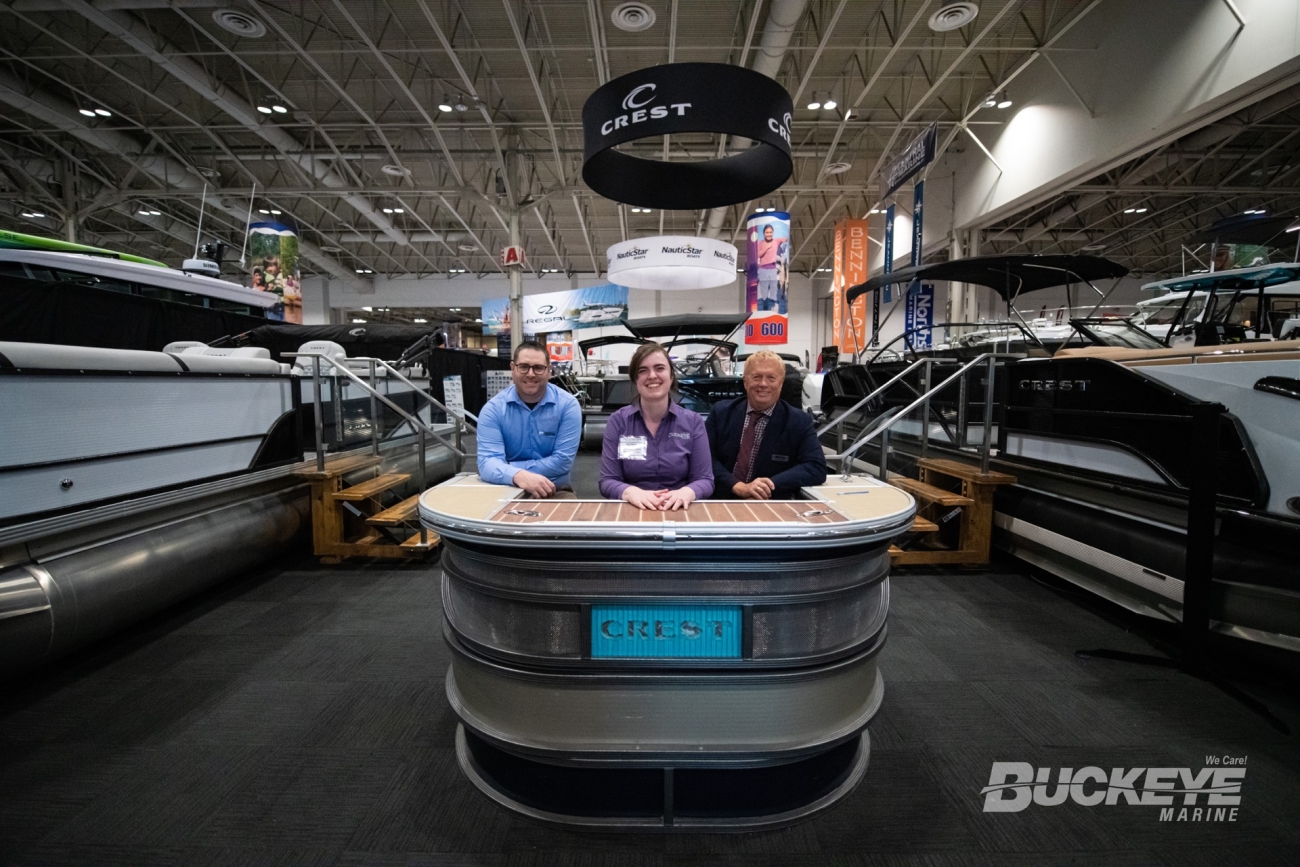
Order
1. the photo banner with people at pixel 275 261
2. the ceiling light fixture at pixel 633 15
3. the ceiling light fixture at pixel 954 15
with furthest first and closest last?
the photo banner with people at pixel 275 261 → the ceiling light fixture at pixel 633 15 → the ceiling light fixture at pixel 954 15

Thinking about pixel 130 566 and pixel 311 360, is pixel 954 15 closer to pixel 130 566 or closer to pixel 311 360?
pixel 311 360

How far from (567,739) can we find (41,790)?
67.2 inches

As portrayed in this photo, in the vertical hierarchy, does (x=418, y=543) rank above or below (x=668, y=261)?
below

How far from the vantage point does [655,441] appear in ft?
6.57

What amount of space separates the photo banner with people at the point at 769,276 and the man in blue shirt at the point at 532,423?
750 centimetres

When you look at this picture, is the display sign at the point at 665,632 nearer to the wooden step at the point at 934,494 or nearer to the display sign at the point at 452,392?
the wooden step at the point at 934,494

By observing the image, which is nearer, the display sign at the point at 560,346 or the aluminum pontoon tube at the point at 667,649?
the aluminum pontoon tube at the point at 667,649

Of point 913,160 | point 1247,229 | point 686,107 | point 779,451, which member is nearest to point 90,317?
point 686,107

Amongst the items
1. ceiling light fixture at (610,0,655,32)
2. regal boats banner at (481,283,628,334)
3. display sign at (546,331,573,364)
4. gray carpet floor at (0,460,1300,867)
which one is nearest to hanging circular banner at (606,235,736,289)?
ceiling light fixture at (610,0,655,32)

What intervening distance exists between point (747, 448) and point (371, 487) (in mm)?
2861

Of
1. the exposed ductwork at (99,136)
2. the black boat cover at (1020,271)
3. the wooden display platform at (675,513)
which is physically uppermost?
the exposed ductwork at (99,136)

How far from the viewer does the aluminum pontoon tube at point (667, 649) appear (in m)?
1.41

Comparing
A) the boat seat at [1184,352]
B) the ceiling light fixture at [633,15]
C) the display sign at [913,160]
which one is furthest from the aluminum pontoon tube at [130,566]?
the display sign at [913,160]

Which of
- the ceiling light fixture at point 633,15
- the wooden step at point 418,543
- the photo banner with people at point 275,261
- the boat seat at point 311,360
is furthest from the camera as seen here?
the photo banner with people at point 275,261
